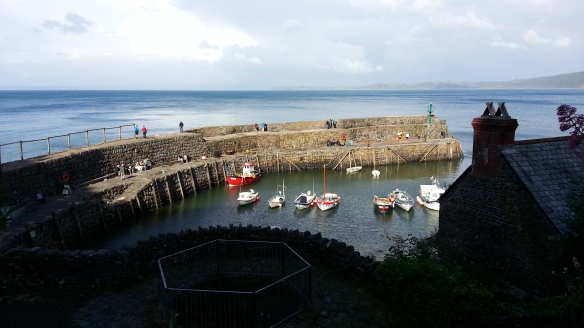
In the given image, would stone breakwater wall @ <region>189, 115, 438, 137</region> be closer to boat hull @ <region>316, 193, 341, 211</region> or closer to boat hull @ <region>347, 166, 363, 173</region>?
boat hull @ <region>347, 166, 363, 173</region>

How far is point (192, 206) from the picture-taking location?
33.9 metres

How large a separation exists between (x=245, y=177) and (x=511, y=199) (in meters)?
31.1

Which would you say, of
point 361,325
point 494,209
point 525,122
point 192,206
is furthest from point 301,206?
point 525,122

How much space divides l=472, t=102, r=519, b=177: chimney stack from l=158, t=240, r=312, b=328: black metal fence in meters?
5.86

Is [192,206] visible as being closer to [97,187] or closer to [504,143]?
[97,187]

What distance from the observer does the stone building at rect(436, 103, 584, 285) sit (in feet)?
36.4

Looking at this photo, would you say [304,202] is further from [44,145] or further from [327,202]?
[44,145]

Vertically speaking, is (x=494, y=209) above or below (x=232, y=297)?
above

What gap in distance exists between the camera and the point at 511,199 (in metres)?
11.7

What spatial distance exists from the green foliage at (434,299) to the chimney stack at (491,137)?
4.88 m

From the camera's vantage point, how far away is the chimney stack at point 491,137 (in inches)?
470

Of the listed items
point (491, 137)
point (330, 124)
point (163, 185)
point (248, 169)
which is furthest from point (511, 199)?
point (330, 124)

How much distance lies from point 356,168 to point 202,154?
55.3 ft

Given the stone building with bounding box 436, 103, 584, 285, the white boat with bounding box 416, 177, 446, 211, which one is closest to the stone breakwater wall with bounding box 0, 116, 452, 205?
the white boat with bounding box 416, 177, 446, 211
